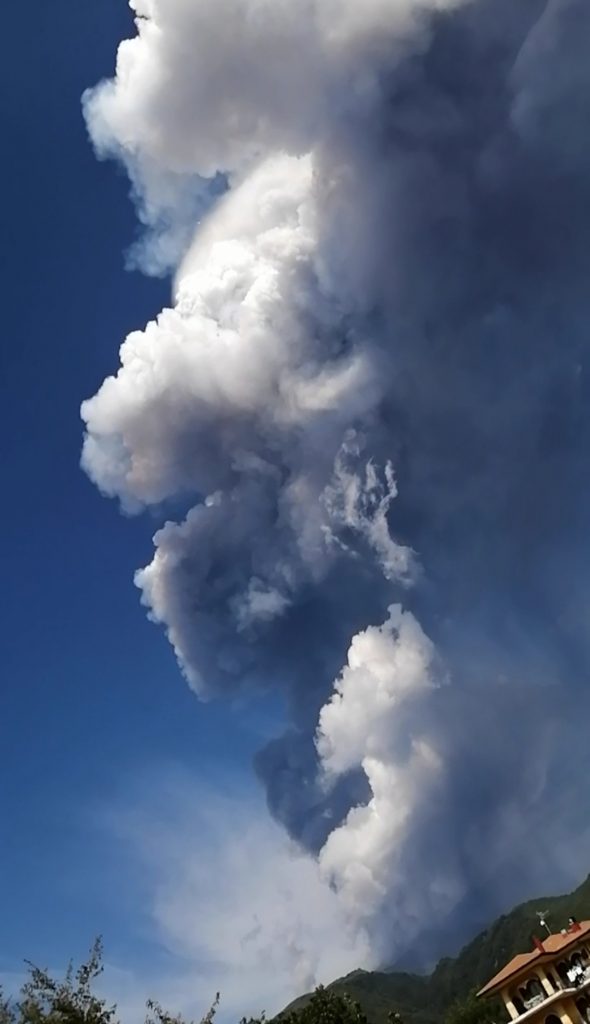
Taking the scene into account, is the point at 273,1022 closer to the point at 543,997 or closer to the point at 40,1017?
the point at 543,997

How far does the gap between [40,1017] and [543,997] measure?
4237cm

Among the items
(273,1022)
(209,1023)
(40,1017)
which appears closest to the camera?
(40,1017)

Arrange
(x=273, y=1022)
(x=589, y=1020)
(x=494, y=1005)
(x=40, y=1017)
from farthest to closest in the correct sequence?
(x=494, y=1005), (x=273, y=1022), (x=589, y=1020), (x=40, y=1017)

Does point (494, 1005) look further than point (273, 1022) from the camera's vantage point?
Yes

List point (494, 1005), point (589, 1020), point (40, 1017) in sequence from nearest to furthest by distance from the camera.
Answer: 1. point (40, 1017)
2. point (589, 1020)
3. point (494, 1005)

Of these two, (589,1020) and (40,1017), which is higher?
(40,1017)

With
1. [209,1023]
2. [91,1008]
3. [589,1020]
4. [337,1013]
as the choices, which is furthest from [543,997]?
[91,1008]

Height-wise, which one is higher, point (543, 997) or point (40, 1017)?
point (40, 1017)

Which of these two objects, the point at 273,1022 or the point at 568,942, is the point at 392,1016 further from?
the point at 568,942

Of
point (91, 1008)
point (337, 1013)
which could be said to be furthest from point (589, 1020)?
point (91, 1008)

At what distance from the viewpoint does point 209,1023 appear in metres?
43.6

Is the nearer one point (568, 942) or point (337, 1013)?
point (568, 942)

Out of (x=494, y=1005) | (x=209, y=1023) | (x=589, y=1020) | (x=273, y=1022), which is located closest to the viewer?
(x=209, y=1023)

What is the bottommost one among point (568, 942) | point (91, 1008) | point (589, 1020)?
point (589, 1020)
